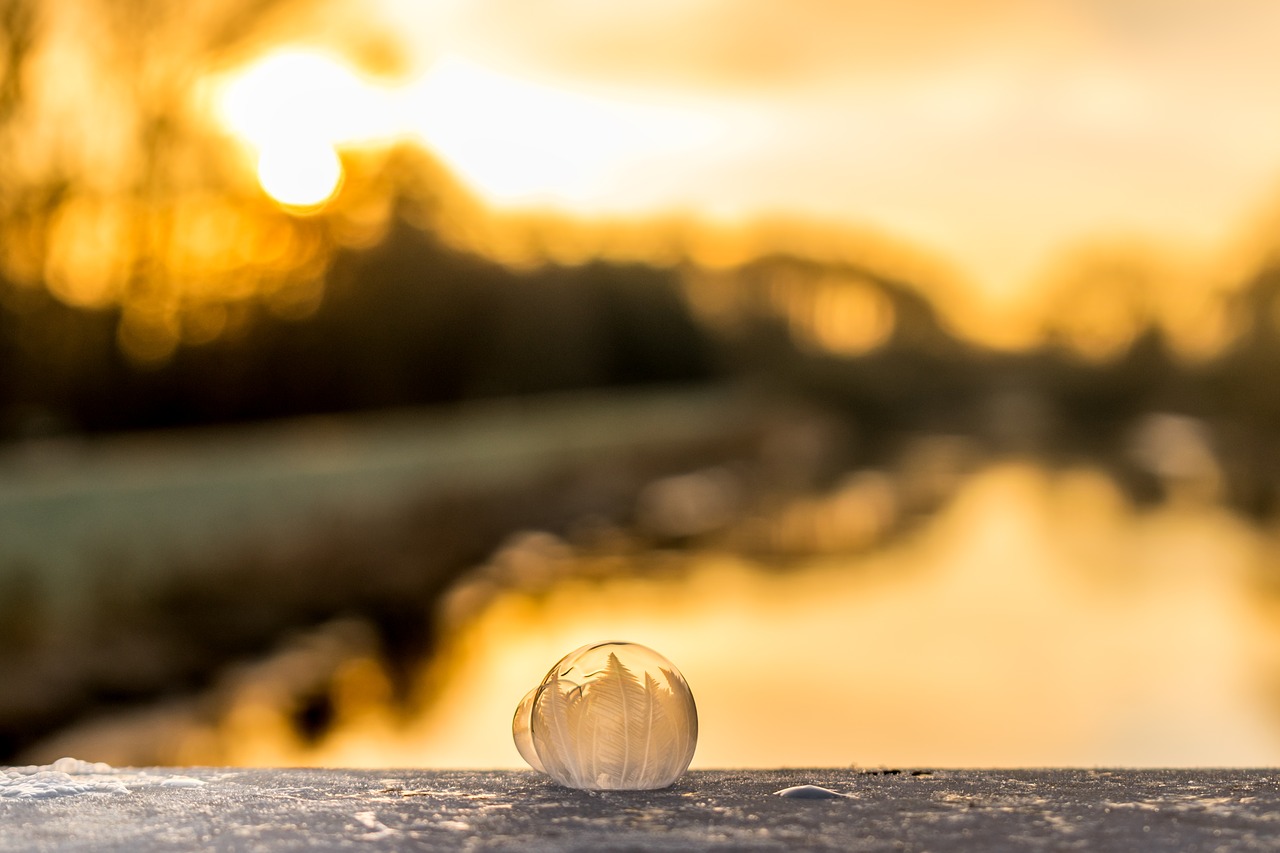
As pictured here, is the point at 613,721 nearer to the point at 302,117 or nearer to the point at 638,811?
the point at 638,811

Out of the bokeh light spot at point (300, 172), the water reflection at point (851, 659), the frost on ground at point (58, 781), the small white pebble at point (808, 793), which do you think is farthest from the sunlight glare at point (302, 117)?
the small white pebble at point (808, 793)

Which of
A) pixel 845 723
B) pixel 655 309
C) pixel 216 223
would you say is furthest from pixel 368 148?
pixel 655 309

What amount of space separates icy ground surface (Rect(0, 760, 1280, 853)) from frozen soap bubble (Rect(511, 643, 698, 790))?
1.5 inches

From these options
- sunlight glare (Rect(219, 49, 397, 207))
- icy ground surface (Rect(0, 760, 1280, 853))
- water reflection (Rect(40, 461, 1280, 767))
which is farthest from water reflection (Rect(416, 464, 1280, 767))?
sunlight glare (Rect(219, 49, 397, 207))

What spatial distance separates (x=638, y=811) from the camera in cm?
194

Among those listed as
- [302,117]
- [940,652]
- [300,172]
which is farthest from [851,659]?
[300,172]

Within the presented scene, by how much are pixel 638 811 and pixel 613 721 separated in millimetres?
159

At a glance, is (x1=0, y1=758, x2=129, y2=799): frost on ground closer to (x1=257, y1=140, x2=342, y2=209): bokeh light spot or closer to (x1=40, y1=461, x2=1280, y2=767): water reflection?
(x1=40, y1=461, x2=1280, y2=767): water reflection

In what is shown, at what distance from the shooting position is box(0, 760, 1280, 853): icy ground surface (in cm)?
175

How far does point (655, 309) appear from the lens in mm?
38250

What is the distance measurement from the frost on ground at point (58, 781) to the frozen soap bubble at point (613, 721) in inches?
26.5

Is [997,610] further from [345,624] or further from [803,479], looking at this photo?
[803,479]

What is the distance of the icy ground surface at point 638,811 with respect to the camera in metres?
1.75

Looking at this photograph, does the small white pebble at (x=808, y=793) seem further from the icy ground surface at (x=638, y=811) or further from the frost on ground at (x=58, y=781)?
the frost on ground at (x=58, y=781)
